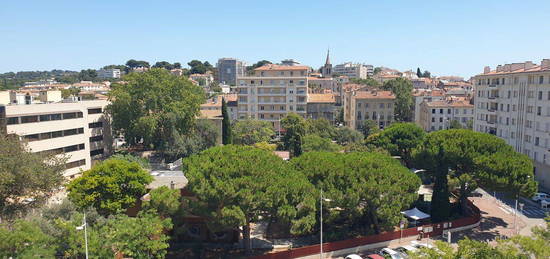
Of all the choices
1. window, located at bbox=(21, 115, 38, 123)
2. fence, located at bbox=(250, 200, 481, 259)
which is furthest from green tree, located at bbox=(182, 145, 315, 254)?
window, located at bbox=(21, 115, 38, 123)

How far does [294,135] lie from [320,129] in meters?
10.7

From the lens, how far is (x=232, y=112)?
93.2 metres

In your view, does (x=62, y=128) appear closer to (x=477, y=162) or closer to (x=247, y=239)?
(x=247, y=239)

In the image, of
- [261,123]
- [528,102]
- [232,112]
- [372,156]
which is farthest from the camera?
[232,112]

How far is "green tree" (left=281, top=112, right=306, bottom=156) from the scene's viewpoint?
210 feet

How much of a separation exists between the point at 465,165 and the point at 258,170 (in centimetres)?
2140

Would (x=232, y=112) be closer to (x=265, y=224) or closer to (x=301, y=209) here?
(x=265, y=224)

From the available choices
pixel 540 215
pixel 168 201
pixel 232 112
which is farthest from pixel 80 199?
pixel 232 112

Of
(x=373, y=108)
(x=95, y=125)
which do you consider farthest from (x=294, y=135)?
(x=95, y=125)

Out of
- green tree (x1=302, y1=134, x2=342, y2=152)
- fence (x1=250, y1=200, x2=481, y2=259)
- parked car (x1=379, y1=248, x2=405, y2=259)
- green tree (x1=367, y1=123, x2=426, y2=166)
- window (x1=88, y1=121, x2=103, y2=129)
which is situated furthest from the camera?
window (x1=88, y1=121, x2=103, y2=129)

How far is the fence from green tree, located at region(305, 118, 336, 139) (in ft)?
121

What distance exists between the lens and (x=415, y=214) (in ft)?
119

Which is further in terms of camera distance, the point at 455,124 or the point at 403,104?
the point at 403,104

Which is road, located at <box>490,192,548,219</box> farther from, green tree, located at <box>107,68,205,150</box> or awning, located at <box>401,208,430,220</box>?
green tree, located at <box>107,68,205,150</box>
